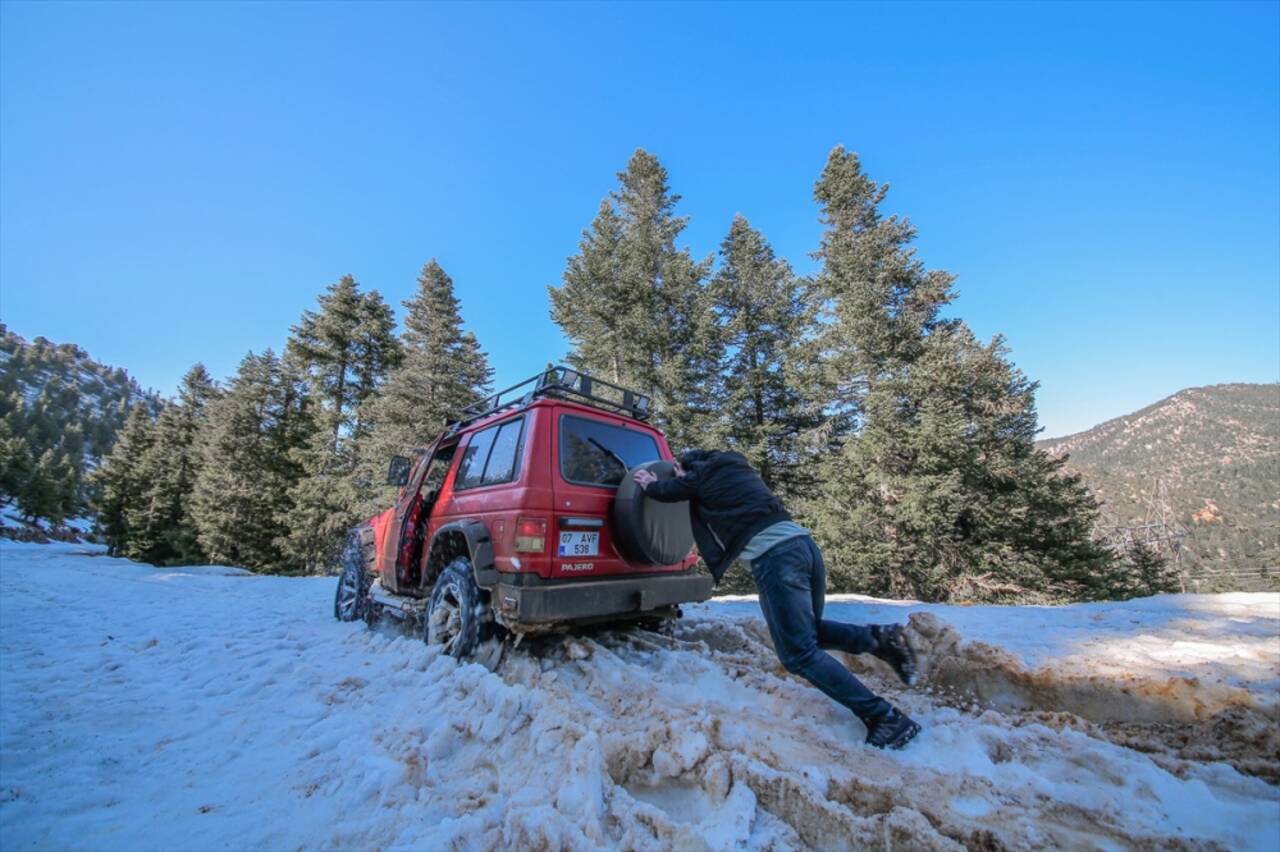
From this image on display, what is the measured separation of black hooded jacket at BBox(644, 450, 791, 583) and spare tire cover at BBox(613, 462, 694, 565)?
1.43 feet

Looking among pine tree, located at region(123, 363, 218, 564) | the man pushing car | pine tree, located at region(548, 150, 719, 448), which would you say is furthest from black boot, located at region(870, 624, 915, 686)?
pine tree, located at region(123, 363, 218, 564)

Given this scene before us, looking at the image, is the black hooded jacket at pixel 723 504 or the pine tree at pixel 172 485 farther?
the pine tree at pixel 172 485

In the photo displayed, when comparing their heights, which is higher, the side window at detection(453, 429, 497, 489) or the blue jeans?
the side window at detection(453, 429, 497, 489)

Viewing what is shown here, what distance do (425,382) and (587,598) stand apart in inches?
733

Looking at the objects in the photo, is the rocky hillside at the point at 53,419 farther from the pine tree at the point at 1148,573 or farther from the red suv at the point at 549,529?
the pine tree at the point at 1148,573

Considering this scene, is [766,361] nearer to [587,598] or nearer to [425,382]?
[425,382]

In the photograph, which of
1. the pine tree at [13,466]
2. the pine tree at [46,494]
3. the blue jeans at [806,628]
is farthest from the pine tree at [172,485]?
the blue jeans at [806,628]

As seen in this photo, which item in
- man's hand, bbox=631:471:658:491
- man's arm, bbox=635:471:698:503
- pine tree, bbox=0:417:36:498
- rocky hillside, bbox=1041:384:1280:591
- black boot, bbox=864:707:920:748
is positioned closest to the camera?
black boot, bbox=864:707:920:748

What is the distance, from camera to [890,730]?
Answer: 2.35m

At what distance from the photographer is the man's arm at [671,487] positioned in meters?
3.19

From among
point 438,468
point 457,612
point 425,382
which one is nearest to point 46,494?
point 425,382

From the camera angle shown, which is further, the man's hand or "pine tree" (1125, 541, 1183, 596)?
"pine tree" (1125, 541, 1183, 596)

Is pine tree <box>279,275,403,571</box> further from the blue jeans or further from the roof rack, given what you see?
the blue jeans

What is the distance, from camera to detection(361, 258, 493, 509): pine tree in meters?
18.6
